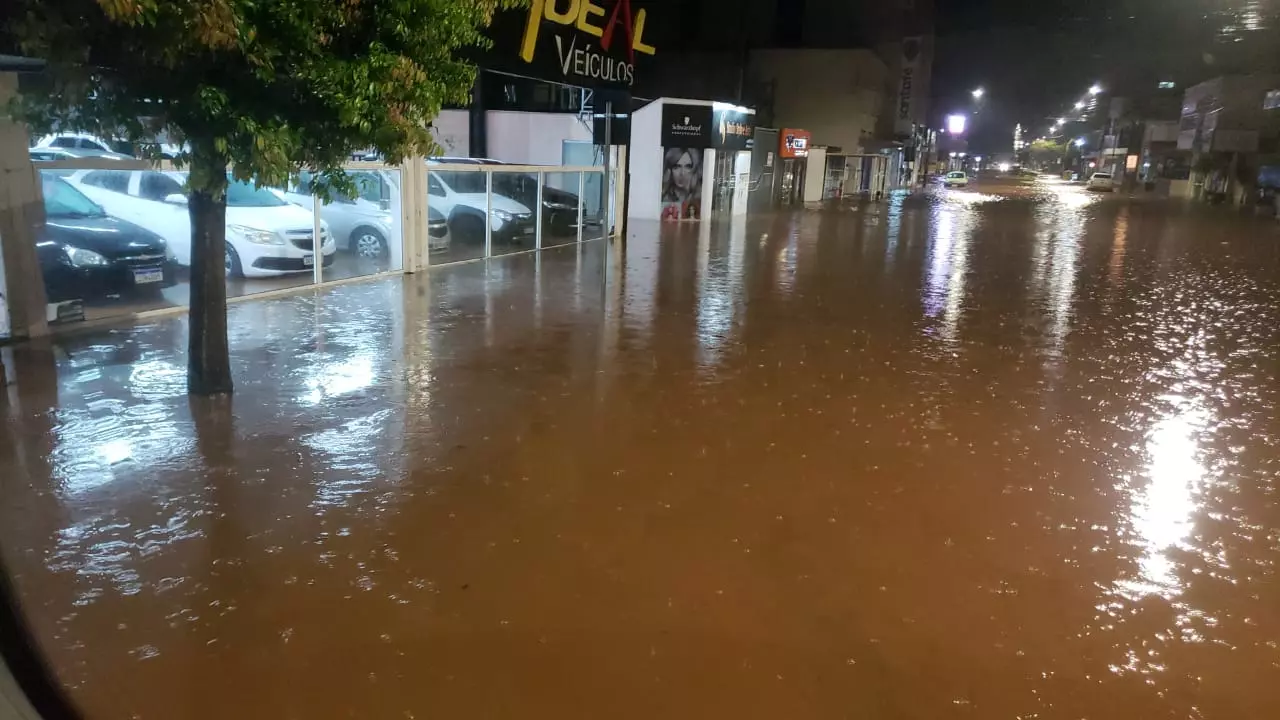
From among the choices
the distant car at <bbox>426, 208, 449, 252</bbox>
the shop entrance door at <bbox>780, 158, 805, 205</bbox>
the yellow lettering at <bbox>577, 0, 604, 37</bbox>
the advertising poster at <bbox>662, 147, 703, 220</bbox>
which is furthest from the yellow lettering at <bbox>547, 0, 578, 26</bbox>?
the shop entrance door at <bbox>780, 158, 805, 205</bbox>

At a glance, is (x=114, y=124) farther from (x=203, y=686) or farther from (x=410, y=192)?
(x=410, y=192)

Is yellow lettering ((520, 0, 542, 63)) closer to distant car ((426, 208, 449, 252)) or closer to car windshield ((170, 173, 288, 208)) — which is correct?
distant car ((426, 208, 449, 252))

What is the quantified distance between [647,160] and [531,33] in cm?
1415

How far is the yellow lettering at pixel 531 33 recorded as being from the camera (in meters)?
13.1

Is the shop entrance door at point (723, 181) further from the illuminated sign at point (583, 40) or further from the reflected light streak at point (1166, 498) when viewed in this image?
the reflected light streak at point (1166, 498)

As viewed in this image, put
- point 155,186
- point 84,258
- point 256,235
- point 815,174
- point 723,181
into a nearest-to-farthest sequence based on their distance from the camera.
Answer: point 84,258 < point 155,186 < point 256,235 < point 723,181 < point 815,174

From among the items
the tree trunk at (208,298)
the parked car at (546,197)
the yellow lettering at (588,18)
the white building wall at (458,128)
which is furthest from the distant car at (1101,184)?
the tree trunk at (208,298)

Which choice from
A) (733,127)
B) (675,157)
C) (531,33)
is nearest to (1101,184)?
(733,127)

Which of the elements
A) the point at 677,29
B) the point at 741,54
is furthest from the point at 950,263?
the point at 677,29

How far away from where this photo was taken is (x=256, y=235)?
12031mm

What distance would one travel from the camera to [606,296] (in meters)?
12.7

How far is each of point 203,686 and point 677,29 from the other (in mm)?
41873

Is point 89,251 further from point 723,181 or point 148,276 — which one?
point 723,181

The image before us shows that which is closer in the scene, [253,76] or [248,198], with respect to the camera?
[253,76]
